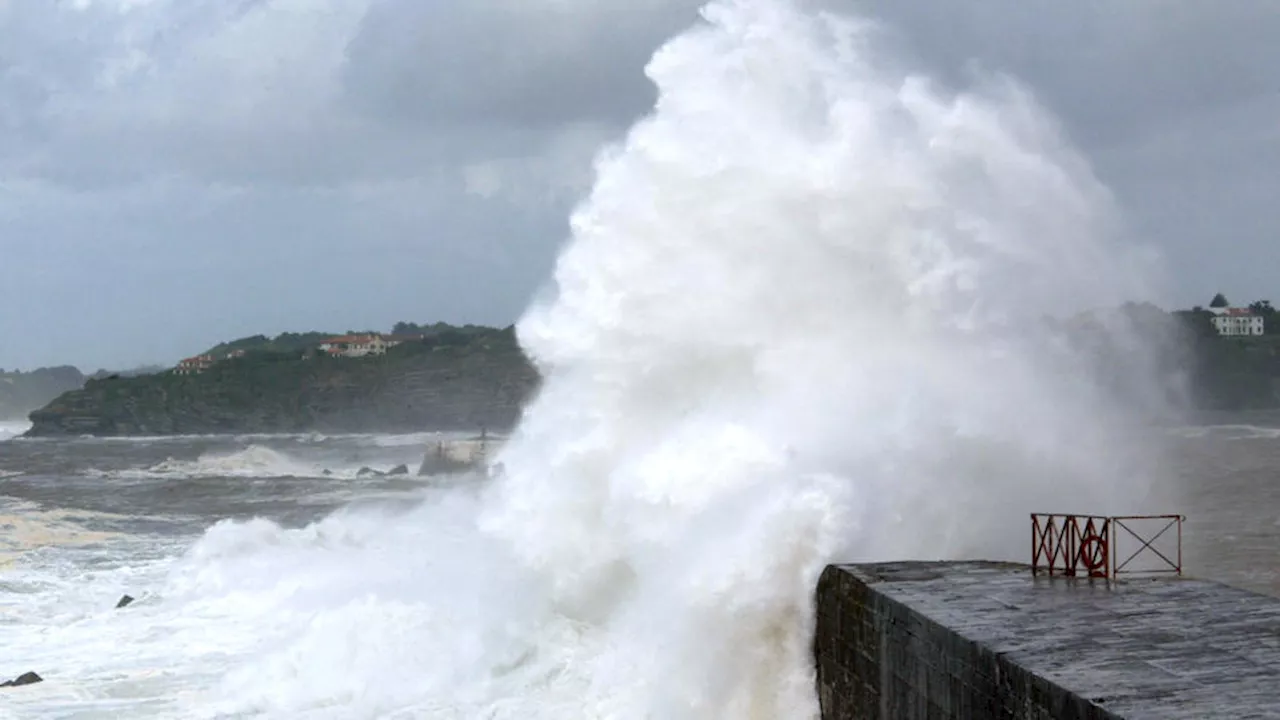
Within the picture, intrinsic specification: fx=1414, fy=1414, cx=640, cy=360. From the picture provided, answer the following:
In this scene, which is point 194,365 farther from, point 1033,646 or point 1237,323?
point 1033,646

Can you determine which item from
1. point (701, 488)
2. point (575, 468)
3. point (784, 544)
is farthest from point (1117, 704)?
point (575, 468)

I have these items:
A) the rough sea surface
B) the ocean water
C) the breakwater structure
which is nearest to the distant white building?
the rough sea surface

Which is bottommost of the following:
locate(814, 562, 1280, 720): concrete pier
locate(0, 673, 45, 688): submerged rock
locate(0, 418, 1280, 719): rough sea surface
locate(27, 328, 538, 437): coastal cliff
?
locate(0, 673, 45, 688): submerged rock

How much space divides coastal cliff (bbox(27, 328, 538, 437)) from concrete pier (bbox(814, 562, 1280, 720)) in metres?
102

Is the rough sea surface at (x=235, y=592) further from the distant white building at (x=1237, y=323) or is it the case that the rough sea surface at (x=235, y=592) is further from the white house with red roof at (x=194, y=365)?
the white house with red roof at (x=194, y=365)

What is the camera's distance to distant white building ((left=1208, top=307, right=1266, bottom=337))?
272ft

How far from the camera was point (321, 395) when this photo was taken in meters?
130

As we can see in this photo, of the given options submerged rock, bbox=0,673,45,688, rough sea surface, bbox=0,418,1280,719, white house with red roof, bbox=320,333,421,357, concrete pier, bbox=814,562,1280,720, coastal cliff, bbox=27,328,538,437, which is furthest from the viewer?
white house with red roof, bbox=320,333,421,357

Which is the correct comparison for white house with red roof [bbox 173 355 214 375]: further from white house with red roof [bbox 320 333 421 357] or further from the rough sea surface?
the rough sea surface

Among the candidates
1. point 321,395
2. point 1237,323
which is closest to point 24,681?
point 1237,323

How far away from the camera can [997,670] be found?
331 inches

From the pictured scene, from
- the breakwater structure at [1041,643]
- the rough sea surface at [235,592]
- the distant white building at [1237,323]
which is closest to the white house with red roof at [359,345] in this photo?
the distant white building at [1237,323]

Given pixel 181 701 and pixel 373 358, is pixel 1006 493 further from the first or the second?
pixel 373 358

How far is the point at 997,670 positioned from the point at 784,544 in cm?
362
